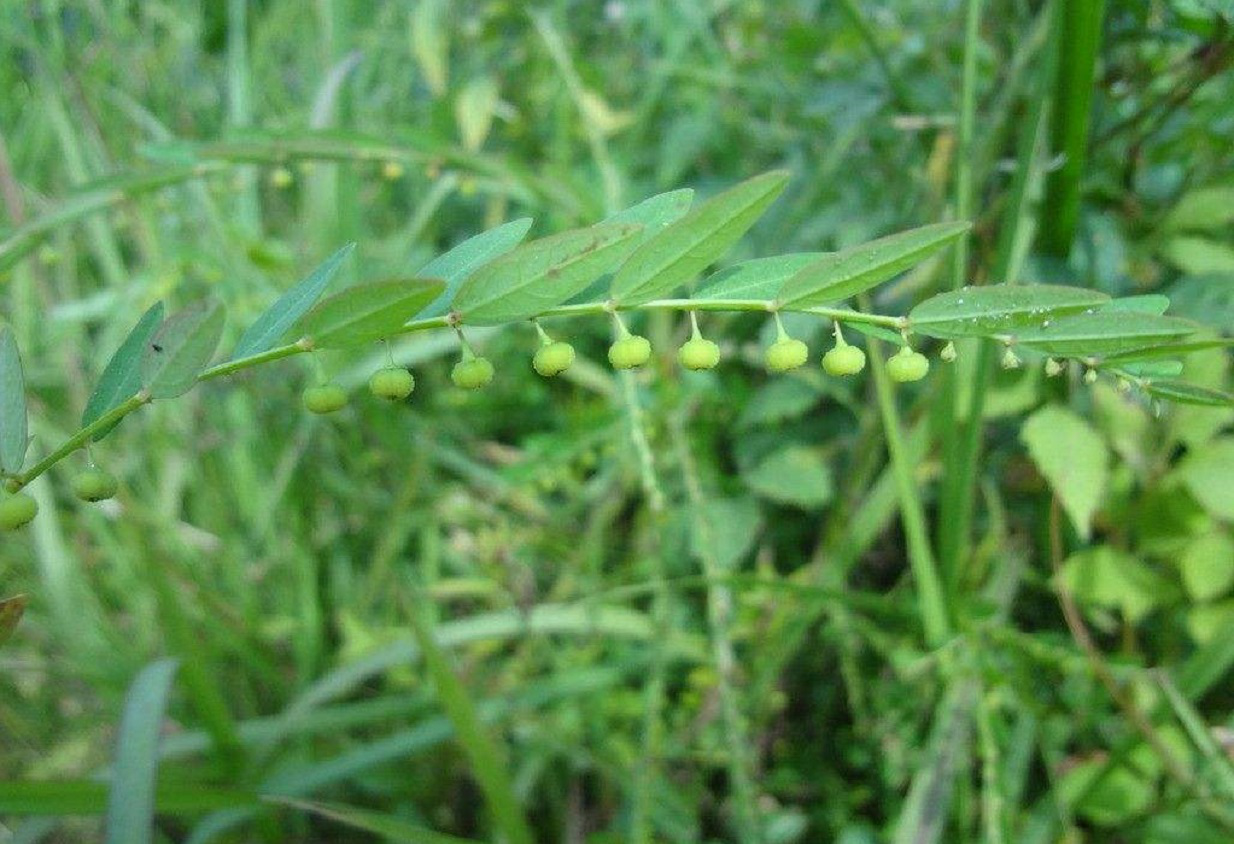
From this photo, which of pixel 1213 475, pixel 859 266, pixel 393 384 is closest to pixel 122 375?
pixel 393 384

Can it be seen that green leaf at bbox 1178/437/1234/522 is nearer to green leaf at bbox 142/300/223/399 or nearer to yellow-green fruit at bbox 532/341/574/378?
yellow-green fruit at bbox 532/341/574/378

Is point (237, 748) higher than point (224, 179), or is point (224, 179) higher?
point (224, 179)

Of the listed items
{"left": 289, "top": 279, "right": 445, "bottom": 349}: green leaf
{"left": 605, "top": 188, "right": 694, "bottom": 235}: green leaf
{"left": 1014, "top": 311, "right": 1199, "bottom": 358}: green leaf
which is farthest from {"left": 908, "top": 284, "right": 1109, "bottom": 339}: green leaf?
{"left": 289, "top": 279, "right": 445, "bottom": 349}: green leaf

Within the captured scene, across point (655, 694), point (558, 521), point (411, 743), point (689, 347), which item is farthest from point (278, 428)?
point (689, 347)

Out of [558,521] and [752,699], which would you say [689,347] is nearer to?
[752,699]

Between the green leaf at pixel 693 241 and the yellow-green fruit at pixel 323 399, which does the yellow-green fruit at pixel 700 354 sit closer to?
the green leaf at pixel 693 241

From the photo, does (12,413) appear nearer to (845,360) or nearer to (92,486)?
(92,486)

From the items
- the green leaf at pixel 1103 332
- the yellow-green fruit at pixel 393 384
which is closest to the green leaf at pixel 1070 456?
the green leaf at pixel 1103 332
